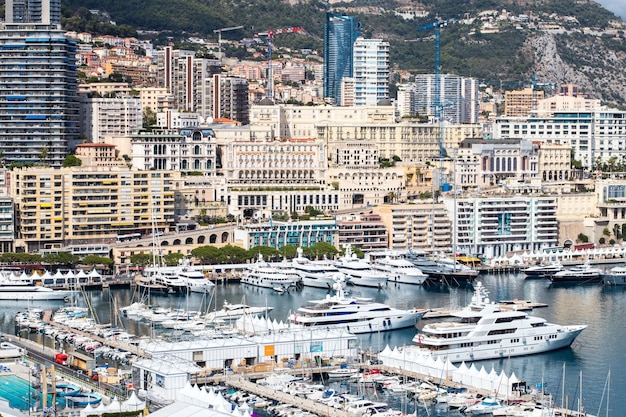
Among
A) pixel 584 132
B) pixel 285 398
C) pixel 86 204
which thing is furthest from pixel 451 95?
pixel 285 398

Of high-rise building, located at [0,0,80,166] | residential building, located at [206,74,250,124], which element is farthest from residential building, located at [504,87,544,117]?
high-rise building, located at [0,0,80,166]

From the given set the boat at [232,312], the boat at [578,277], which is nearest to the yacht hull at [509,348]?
the boat at [232,312]

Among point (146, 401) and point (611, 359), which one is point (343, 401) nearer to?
point (146, 401)

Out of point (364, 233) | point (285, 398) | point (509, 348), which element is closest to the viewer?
point (285, 398)

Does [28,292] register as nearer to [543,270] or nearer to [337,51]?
[543,270]

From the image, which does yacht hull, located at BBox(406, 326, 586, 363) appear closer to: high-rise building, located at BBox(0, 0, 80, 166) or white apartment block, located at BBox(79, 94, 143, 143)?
high-rise building, located at BBox(0, 0, 80, 166)

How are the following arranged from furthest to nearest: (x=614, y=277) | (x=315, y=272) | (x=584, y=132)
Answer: (x=584, y=132) < (x=614, y=277) < (x=315, y=272)
